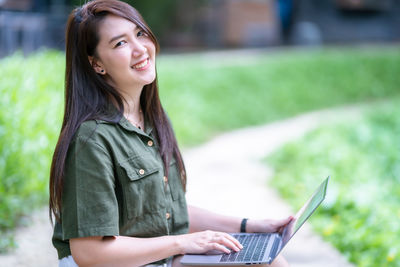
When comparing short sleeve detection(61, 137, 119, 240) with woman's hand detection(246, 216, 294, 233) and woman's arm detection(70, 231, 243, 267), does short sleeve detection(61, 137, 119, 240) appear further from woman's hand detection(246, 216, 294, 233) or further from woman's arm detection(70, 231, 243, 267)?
woman's hand detection(246, 216, 294, 233)

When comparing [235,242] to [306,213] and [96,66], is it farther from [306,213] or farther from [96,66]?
[96,66]

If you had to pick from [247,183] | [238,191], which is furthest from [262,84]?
[238,191]

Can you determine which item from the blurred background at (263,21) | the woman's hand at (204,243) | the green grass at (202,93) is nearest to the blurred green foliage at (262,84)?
the green grass at (202,93)

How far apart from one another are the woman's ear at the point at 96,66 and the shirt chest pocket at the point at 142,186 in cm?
30

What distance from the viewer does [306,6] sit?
50.9ft

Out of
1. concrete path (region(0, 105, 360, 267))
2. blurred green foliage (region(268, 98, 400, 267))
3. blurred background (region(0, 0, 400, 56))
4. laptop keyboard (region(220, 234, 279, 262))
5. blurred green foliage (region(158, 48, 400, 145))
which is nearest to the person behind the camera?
laptop keyboard (region(220, 234, 279, 262))

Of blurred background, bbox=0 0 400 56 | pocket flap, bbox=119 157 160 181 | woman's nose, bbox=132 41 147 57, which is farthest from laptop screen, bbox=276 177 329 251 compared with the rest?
blurred background, bbox=0 0 400 56

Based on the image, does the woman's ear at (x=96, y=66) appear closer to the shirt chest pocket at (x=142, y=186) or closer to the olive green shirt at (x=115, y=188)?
the olive green shirt at (x=115, y=188)

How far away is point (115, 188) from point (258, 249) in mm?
487

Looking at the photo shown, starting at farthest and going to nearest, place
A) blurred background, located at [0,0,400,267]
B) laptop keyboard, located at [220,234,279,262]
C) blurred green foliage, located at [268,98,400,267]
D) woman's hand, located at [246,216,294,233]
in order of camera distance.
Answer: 1. blurred background, located at [0,0,400,267]
2. blurred green foliage, located at [268,98,400,267]
3. woman's hand, located at [246,216,294,233]
4. laptop keyboard, located at [220,234,279,262]

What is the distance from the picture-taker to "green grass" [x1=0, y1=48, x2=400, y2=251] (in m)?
3.76

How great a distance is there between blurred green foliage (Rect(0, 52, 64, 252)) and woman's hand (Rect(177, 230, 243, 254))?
167 centimetres

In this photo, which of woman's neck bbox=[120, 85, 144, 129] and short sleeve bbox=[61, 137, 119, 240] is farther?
woman's neck bbox=[120, 85, 144, 129]

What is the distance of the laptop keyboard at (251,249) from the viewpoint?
1.67 m
